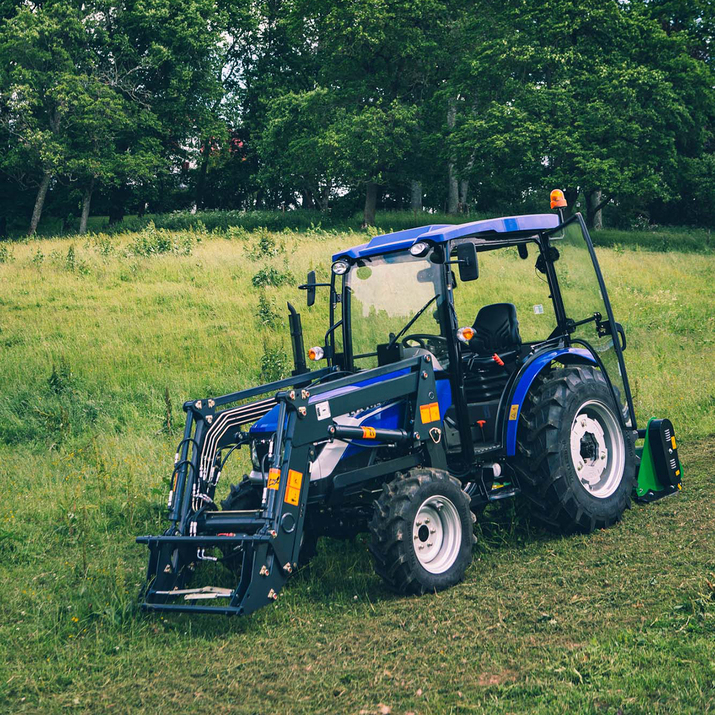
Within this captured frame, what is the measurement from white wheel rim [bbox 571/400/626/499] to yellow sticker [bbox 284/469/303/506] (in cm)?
242

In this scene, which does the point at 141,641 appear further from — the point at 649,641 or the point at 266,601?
the point at 649,641

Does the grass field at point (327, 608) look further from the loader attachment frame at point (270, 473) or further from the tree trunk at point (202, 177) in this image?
the tree trunk at point (202, 177)

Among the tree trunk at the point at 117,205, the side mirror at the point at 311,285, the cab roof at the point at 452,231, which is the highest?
the tree trunk at the point at 117,205

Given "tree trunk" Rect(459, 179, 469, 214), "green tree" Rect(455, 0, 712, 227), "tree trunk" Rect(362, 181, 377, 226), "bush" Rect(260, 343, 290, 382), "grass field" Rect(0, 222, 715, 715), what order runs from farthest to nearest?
"tree trunk" Rect(459, 179, 469, 214) < "tree trunk" Rect(362, 181, 377, 226) < "green tree" Rect(455, 0, 712, 227) < "bush" Rect(260, 343, 290, 382) < "grass field" Rect(0, 222, 715, 715)

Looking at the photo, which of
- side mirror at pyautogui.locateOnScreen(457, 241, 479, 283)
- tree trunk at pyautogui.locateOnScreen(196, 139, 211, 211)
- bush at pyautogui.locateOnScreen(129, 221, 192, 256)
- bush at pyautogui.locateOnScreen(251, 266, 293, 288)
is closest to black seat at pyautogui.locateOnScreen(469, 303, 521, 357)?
side mirror at pyautogui.locateOnScreen(457, 241, 479, 283)

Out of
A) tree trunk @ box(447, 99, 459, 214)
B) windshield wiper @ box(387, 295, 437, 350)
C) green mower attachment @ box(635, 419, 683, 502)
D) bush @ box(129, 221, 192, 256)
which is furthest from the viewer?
tree trunk @ box(447, 99, 459, 214)

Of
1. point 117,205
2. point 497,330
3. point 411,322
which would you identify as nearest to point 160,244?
point 411,322

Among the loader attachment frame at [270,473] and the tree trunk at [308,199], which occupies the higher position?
the tree trunk at [308,199]

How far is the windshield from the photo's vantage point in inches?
247

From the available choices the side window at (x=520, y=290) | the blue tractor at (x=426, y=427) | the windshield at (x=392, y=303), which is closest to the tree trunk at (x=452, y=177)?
the side window at (x=520, y=290)

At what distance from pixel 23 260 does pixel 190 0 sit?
2093 centimetres

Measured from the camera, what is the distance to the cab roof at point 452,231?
6074 millimetres

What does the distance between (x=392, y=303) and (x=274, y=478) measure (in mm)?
2100

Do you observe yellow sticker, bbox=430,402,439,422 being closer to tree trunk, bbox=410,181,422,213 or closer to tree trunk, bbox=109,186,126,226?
tree trunk, bbox=410,181,422,213
